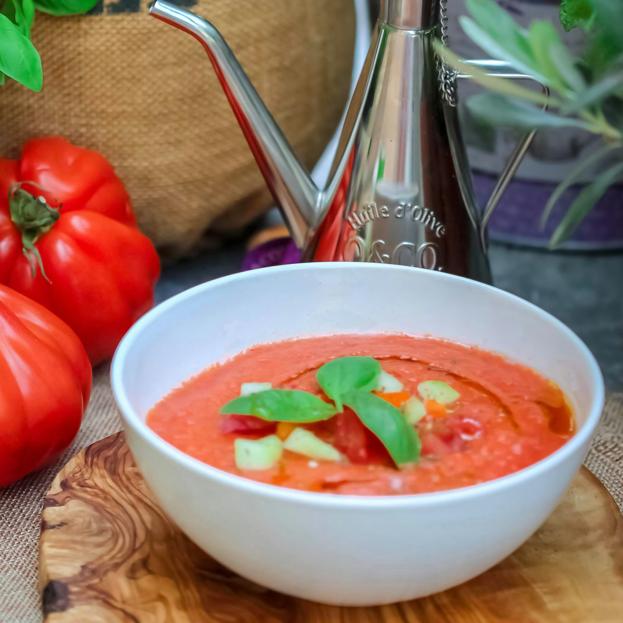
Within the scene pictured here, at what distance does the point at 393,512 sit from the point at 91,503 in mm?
404

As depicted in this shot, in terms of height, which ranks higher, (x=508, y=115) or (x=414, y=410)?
(x=508, y=115)

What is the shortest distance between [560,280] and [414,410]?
86 centimetres

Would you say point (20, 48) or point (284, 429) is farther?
point (20, 48)

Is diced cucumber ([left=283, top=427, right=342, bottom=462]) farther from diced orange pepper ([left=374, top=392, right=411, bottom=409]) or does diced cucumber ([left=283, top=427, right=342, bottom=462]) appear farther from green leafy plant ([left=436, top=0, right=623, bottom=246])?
green leafy plant ([left=436, top=0, right=623, bottom=246])

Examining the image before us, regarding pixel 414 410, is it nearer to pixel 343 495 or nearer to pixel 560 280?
pixel 343 495

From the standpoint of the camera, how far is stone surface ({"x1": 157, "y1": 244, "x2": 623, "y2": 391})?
1665 mm

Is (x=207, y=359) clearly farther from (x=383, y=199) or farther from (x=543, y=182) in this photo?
(x=543, y=182)

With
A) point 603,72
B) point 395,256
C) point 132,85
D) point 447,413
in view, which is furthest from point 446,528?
point 132,85

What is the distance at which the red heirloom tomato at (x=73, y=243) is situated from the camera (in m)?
1.44

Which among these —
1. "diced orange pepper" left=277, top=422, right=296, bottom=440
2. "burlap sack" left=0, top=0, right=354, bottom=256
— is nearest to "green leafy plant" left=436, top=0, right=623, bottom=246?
"diced orange pepper" left=277, top=422, right=296, bottom=440

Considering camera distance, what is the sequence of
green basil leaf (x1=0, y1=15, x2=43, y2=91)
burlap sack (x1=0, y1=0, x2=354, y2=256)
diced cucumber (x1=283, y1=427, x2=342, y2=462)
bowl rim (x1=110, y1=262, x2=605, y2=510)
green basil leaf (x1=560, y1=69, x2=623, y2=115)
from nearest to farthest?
green basil leaf (x1=560, y1=69, x2=623, y2=115) → bowl rim (x1=110, y1=262, x2=605, y2=510) → diced cucumber (x1=283, y1=427, x2=342, y2=462) → green basil leaf (x1=0, y1=15, x2=43, y2=91) → burlap sack (x1=0, y1=0, x2=354, y2=256)

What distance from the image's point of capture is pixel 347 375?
101 centimetres

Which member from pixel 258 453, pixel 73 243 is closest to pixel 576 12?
pixel 258 453

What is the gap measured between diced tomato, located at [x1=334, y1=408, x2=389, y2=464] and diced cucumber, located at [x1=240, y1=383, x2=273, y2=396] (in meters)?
0.12
